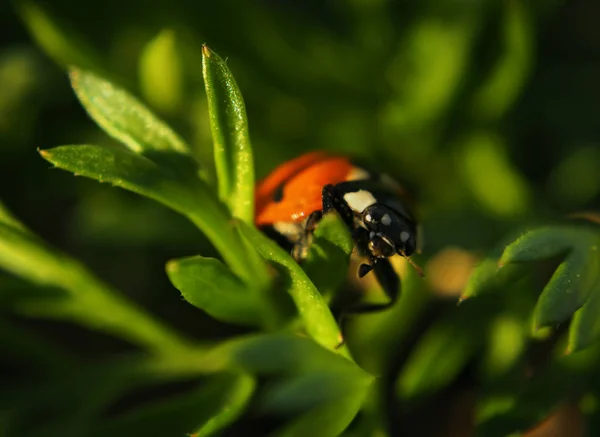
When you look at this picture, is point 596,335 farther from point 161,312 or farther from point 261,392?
point 161,312

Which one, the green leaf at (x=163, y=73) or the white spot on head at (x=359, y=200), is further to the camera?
the green leaf at (x=163, y=73)

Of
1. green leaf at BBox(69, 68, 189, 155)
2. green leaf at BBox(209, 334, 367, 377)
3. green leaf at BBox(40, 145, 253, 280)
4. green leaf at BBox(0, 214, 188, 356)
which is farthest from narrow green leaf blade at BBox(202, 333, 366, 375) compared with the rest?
green leaf at BBox(0, 214, 188, 356)

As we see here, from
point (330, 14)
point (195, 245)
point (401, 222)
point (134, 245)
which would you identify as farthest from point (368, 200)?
point (330, 14)

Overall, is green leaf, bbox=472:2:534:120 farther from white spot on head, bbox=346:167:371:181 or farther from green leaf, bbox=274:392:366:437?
green leaf, bbox=274:392:366:437

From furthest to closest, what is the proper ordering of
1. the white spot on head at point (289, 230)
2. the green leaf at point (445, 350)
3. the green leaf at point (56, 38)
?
the green leaf at point (56, 38) < the green leaf at point (445, 350) < the white spot on head at point (289, 230)

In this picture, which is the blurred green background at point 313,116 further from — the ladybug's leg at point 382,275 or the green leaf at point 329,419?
the green leaf at point 329,419

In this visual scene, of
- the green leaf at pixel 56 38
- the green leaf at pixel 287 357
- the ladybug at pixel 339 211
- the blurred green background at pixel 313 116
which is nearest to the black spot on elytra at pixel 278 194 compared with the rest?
the ladybug at pixel 339 211
